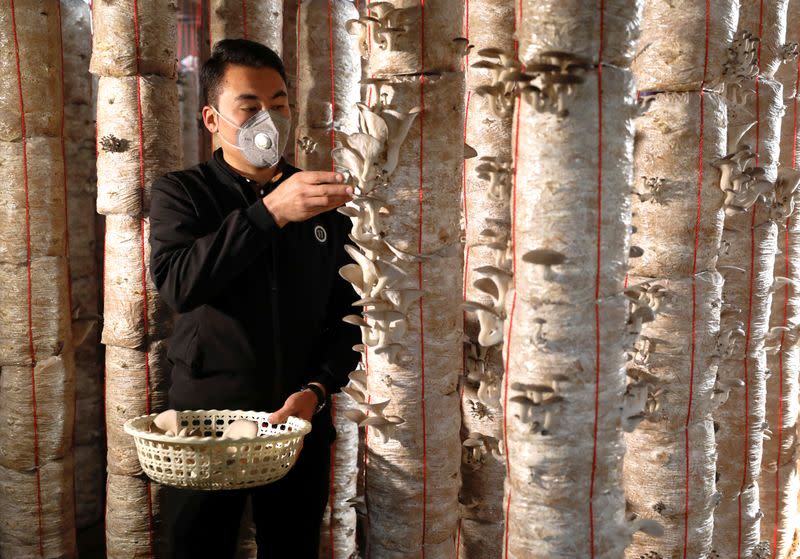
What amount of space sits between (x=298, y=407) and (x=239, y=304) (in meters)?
0.41

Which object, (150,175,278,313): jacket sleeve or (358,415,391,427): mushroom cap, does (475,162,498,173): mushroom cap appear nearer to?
(150,175,278,313): jacket sleeve

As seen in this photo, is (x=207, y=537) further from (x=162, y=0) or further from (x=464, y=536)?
(x=162, y=0)

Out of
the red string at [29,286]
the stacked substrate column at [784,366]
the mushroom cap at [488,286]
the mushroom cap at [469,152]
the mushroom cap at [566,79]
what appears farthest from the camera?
the stacked substrate column at [784,366]

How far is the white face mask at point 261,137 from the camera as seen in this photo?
2.90 meters

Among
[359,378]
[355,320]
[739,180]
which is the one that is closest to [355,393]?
[359,378]

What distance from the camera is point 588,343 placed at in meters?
1.95

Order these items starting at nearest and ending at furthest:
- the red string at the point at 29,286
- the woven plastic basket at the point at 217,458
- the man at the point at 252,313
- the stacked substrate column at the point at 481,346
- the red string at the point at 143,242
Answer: the woven plastic basket at the point at 217,458 → the man at the point at 252,313 → the stacked substrate column at the point at 481,346 → the red string at the point at 143,242 → the red string at the point at 29,286

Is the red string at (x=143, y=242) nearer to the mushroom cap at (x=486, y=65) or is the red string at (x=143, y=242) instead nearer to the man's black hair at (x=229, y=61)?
the man's black hair at (x=229, y=61)

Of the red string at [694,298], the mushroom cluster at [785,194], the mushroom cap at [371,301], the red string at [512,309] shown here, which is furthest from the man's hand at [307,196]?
the mushroom cluster at [785,194]

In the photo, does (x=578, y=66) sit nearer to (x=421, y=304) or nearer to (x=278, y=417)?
(x=421, y=304)

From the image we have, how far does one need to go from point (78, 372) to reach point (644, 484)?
3.28m

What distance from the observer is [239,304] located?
9.15 feet

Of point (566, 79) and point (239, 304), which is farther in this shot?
point (239, 304)

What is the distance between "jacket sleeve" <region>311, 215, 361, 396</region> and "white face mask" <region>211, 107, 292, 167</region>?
0.38 m
